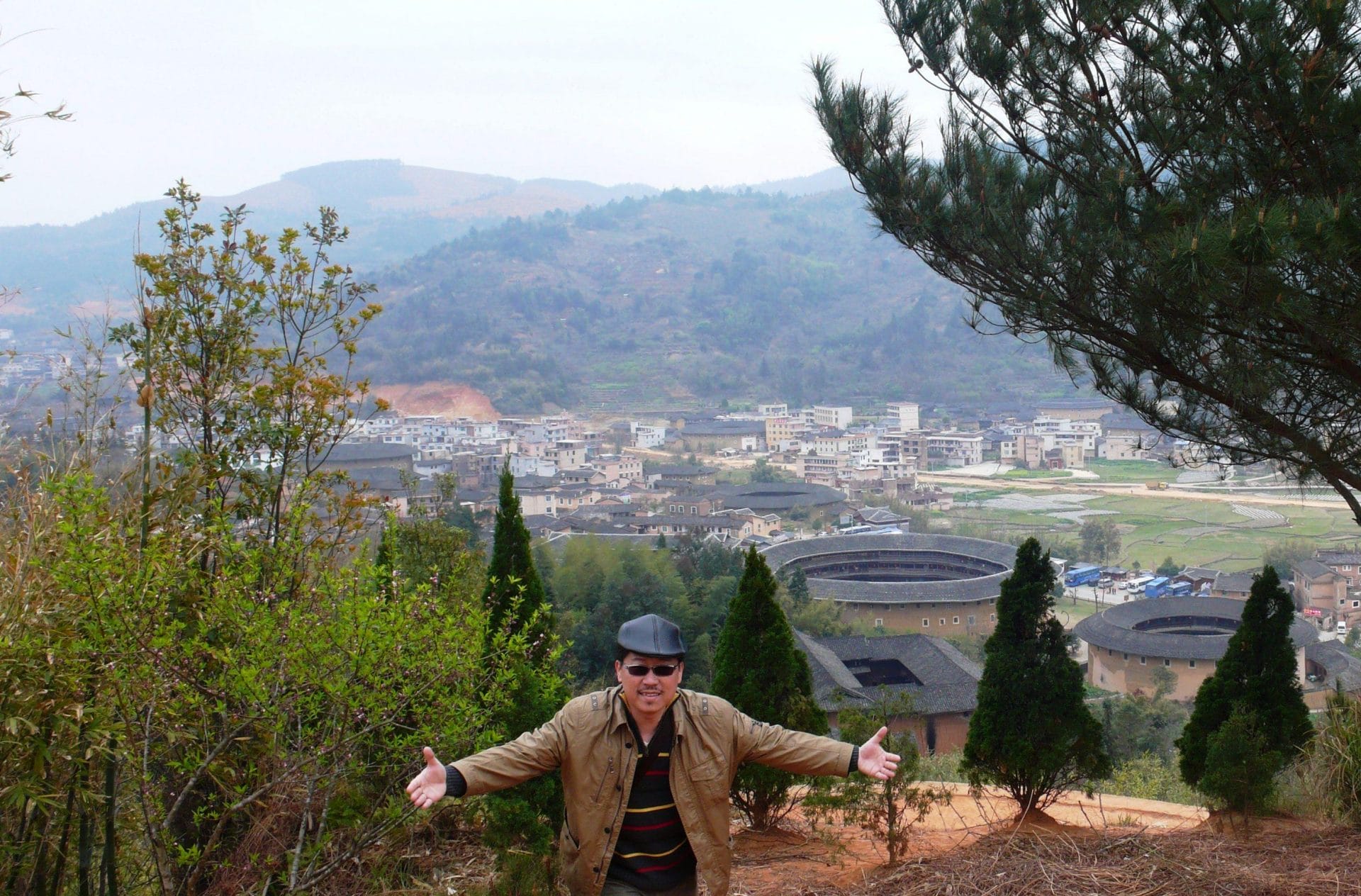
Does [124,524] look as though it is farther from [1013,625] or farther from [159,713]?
[1013,625]

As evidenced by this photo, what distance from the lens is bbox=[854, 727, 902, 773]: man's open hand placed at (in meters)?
1.84

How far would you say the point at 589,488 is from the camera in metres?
38.6

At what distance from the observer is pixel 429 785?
5.68ft

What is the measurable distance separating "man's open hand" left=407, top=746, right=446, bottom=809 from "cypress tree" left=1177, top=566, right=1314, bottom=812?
3264mm

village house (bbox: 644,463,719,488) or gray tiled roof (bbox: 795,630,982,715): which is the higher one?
village house (bbox: 644,463,719,488)

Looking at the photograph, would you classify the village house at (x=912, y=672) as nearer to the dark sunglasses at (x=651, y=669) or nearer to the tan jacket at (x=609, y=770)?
the tan jacket at (x=609, y=770)

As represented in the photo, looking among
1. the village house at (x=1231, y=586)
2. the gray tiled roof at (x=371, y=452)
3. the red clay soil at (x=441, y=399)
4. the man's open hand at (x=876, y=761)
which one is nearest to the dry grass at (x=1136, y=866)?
the man's open hand at (x=876, y=761)

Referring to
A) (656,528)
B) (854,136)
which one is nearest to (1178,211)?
(854,136)

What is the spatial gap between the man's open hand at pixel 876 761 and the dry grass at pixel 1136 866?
1.43 m

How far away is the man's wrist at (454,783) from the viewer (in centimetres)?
174

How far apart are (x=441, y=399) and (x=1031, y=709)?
47.1 meters

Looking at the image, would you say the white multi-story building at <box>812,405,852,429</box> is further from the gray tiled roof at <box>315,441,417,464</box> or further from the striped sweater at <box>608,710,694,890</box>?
the striped sweater at <box>608,710,694,890</box>

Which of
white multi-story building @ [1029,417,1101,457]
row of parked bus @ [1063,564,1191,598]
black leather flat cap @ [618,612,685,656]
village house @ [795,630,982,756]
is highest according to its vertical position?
white multi-story building @ [1029,417,1101,457]

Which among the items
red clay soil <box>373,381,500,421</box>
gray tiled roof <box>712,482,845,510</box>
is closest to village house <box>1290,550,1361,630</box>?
gray tiled roof <box>712,482,845,510</box>
